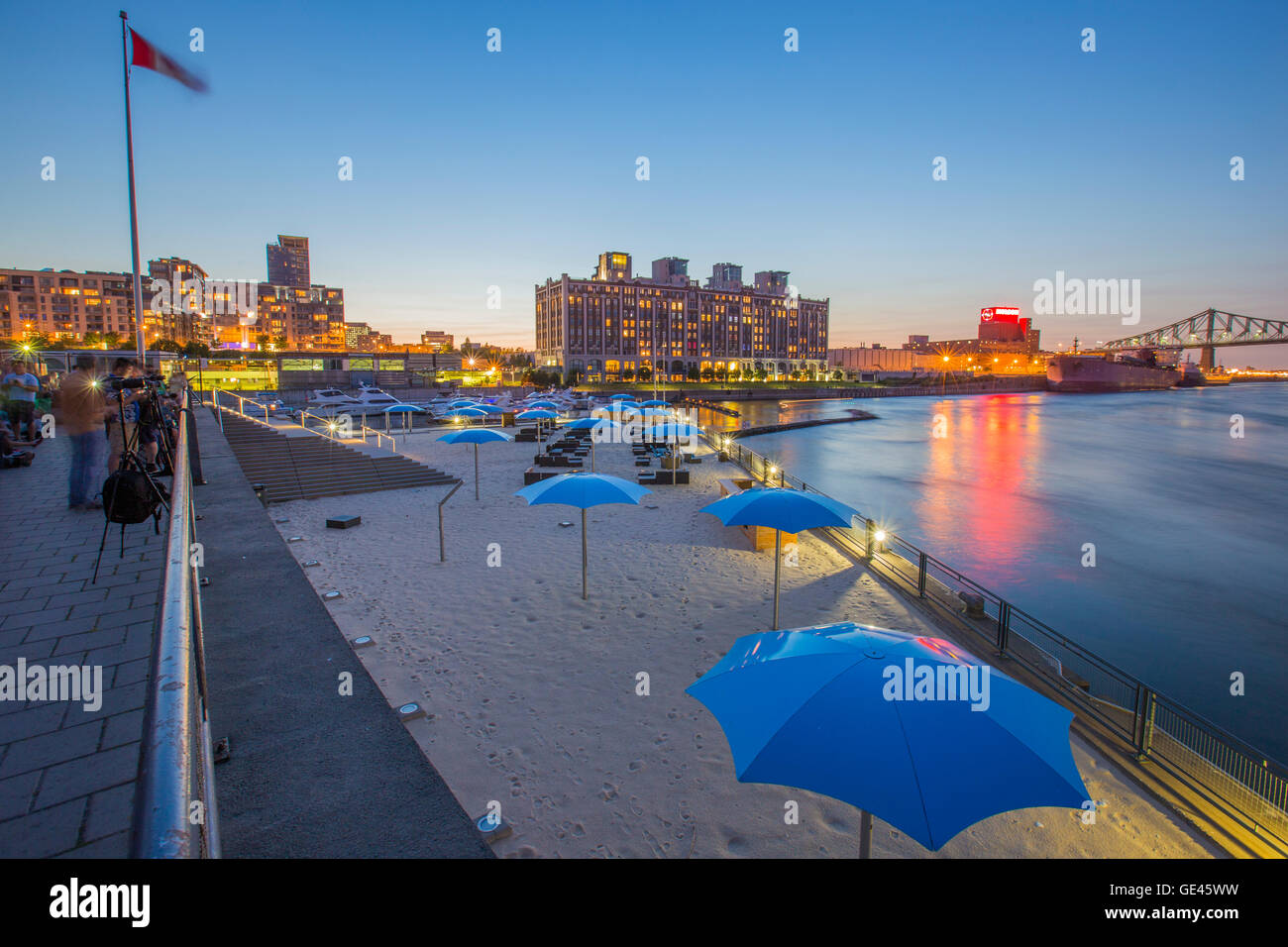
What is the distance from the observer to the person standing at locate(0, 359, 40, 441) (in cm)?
1617

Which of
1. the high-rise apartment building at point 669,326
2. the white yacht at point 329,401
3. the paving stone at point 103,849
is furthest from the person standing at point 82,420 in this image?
the high-rise apartment building at point 669,326

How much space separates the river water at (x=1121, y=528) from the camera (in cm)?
1448

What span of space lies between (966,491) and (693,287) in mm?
125017

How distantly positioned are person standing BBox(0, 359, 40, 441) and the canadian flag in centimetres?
939

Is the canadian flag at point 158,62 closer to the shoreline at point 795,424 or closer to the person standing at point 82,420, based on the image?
the person standing at point 82,420

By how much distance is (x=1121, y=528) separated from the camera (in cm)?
2966

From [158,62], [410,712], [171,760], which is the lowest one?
[410,712]

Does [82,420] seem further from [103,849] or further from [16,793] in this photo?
[103,849]

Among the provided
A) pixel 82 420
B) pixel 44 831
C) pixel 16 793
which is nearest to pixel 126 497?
pixel 82 420

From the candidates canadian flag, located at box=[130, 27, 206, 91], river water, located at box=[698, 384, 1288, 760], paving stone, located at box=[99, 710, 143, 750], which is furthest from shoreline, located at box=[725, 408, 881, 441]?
paving stone, located at box=[99, 710, 143, 750]

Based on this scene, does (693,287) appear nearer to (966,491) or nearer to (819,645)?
(966,491)

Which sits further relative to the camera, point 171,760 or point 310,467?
point 310,467

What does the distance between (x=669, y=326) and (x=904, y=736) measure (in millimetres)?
153138

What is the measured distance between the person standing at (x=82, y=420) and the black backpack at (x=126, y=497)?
7.19 ft
